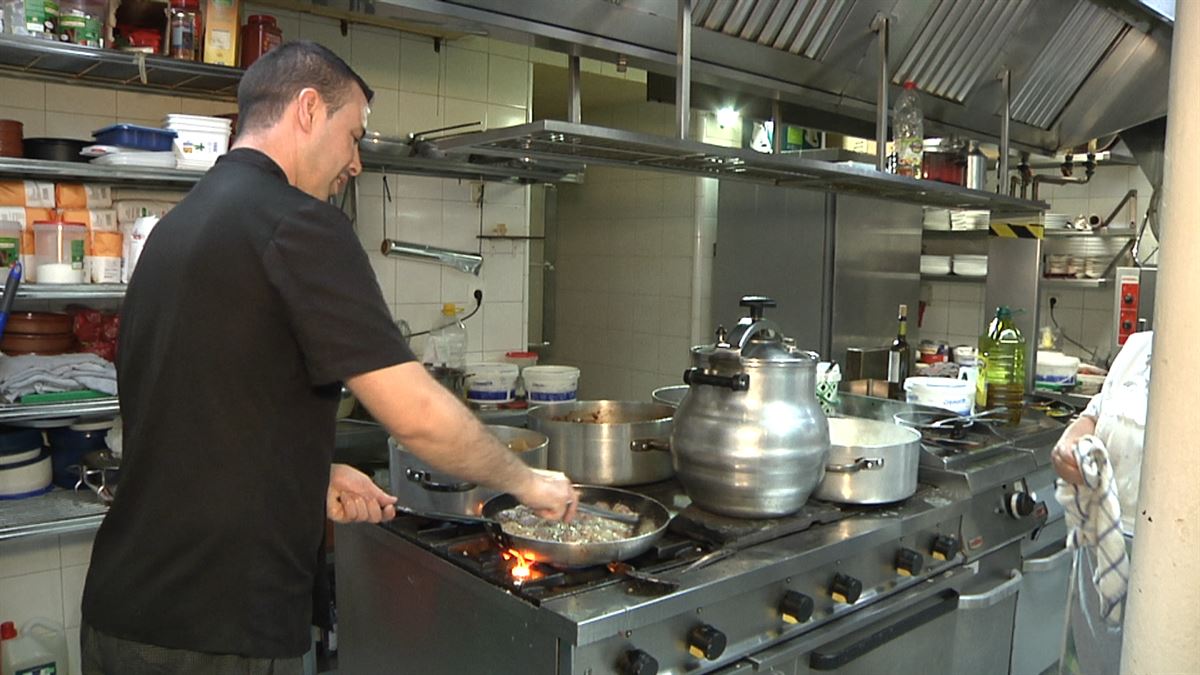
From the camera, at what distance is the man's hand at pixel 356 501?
162 centimetres

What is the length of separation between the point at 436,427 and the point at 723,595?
0.61 m

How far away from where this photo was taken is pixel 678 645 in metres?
1.53

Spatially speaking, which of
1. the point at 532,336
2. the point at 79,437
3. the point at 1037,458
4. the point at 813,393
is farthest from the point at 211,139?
the point at 532,336

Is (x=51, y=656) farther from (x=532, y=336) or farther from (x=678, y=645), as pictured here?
(x=532, y=336)

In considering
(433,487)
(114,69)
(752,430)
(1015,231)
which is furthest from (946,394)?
(114,69)

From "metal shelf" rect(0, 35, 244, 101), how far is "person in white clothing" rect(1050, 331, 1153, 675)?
2.52 metres

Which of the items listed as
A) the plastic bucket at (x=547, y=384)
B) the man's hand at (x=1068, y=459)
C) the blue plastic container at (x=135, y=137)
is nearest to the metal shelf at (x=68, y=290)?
the blue plastic container at (x=135, y=137)

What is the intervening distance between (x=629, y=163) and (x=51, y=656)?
7.68 feet

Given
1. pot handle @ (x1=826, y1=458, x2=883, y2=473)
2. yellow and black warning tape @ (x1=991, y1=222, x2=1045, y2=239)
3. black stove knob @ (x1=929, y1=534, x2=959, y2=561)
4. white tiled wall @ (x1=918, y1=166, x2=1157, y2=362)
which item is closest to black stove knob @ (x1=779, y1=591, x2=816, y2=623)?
pot handle @ (x1=826, y1=458, x2=883, y2=473)

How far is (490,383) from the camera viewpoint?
11.5ft

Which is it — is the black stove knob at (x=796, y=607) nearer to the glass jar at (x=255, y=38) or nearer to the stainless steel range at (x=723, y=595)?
the stainless steel range at (x=723, y=595)

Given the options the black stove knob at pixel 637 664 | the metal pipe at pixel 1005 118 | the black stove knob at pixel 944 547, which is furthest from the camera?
the metal pipe at pixel 1005 118

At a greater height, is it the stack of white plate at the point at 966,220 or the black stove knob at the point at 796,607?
the stack of white plate at the point at 966,220

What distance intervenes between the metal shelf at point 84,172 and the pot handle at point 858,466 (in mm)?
1959
